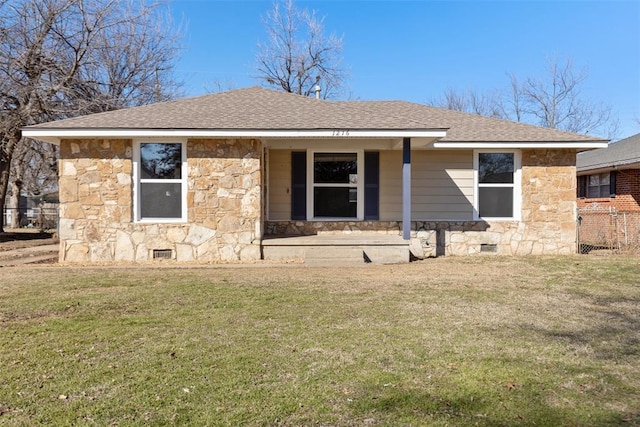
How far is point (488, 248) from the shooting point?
10906mm

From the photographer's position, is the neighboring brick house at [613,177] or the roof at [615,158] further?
the neighboring brick house at [613,177]

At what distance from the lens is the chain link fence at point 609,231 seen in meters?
11.7

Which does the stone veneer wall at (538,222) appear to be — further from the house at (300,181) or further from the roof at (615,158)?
the roof at (615,158)

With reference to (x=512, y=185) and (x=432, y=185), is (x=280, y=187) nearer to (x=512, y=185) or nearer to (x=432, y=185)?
(x=432, y=185)

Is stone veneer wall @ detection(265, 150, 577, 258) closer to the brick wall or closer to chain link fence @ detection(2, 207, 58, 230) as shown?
the brick wall

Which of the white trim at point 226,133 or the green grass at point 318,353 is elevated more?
the white trim at point 226,133

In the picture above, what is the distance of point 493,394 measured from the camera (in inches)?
120

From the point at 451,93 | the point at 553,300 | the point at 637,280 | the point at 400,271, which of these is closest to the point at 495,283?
the point at 553,300

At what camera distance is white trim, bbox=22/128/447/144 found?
8.98m

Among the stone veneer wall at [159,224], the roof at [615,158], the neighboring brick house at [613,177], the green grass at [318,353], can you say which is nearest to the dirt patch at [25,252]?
the stone veneer wall at [159,224]

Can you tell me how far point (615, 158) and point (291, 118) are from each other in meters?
11.8

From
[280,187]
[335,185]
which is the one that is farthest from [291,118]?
[335,185]

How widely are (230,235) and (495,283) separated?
527cm

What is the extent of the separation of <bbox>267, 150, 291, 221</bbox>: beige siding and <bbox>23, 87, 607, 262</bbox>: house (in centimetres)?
3
